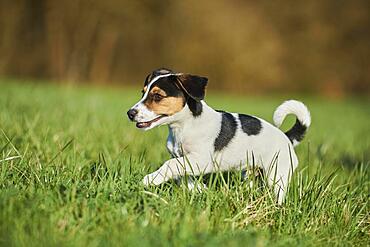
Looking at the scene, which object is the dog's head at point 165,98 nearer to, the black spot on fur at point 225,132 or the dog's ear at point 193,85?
the dog's ear at point 193,85

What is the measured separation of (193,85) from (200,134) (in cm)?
35

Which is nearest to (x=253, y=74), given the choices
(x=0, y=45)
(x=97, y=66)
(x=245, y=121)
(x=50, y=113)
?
(x=97, y=66)

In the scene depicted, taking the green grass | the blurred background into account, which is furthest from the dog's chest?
the blurred background

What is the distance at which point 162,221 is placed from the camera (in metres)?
2.83

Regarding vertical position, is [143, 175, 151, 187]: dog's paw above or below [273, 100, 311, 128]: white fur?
below

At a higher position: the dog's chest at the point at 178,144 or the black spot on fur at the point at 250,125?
the black spot on fur at the point at 250,125

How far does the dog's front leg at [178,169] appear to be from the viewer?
3404mm

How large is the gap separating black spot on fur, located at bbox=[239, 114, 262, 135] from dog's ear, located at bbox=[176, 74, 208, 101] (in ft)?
1.72

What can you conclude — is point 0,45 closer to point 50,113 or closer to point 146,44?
point 146,44

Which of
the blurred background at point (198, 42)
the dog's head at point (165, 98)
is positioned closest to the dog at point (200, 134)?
the dog's head at point (165, 98)

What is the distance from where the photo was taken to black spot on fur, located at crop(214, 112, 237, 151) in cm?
387

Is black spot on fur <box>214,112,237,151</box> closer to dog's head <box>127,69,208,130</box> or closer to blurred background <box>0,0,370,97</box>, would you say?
dog's head <box>127,69,208,130</box>

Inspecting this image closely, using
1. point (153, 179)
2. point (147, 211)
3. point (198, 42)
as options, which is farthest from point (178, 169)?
point (198, 42)

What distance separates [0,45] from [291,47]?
641 inches
